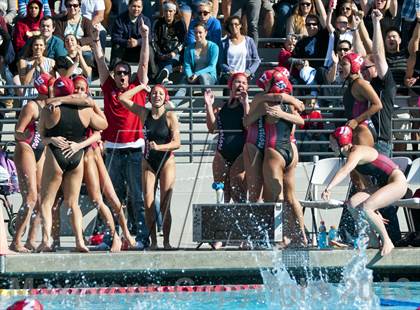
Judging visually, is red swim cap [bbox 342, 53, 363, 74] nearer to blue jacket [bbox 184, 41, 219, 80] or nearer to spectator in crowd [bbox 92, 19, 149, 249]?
spectator in crowd [bbox 92, 19, 149, 249]

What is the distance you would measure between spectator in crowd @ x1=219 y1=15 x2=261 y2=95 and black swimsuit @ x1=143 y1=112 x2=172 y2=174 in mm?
3144

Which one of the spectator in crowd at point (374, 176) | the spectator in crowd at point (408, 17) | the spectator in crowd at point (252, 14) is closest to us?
the spectator in crowd at point (374, 176)

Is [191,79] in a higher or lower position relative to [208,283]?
higher

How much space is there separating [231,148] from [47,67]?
3460 millimetres

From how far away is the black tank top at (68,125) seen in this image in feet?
40.6

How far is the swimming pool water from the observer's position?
437 inches

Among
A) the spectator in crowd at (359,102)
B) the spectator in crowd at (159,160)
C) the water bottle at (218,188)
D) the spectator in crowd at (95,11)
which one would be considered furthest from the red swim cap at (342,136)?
the spectator in crowd at (95,11)

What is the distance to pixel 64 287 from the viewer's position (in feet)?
40.4

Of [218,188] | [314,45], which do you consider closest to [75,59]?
[314,45]

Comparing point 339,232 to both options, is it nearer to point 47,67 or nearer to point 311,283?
point 311,283

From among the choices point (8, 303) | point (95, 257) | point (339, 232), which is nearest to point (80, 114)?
point (95, 257)

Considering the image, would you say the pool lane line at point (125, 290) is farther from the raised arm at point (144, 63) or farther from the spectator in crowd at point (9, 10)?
the spectator in crowd at point (9, 10)

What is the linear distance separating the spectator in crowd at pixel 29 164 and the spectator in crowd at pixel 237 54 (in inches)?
143

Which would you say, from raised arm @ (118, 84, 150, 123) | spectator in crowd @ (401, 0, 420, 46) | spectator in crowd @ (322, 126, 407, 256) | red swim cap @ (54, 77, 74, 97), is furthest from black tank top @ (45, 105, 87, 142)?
spectator in crowd @ (401, 0, 420, 46)
